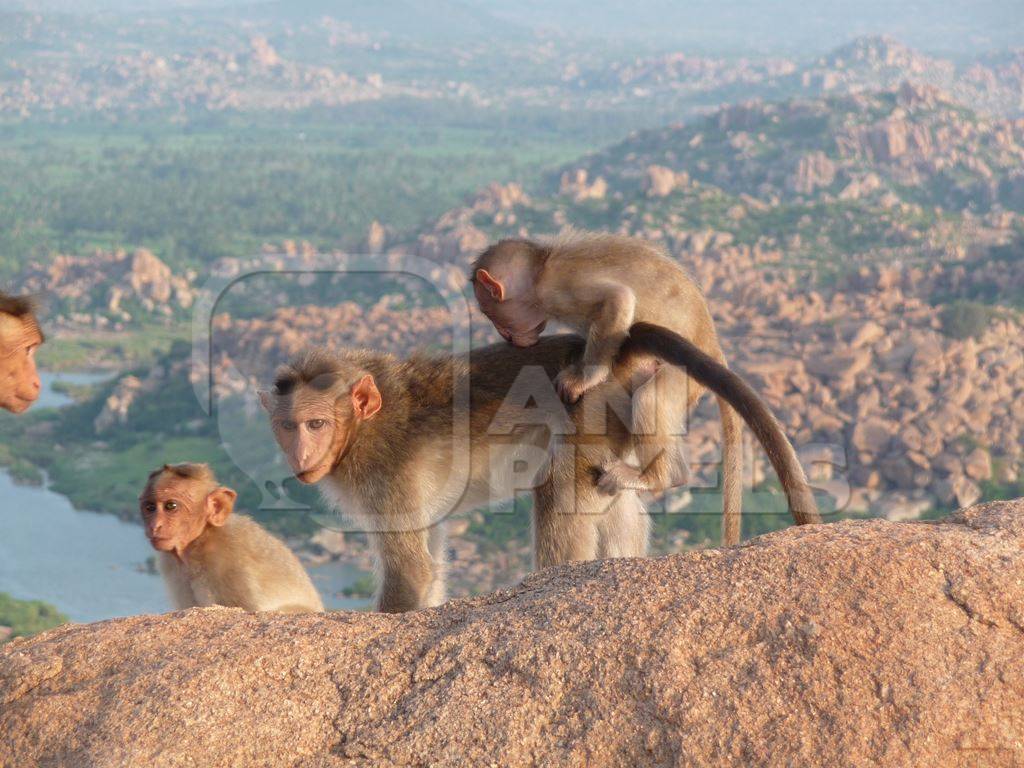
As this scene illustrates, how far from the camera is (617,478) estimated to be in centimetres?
438

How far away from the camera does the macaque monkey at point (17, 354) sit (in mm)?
4336

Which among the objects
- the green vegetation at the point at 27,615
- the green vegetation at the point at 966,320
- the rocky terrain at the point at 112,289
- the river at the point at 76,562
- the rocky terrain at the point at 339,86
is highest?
the rocky terrain at the point at 339,86

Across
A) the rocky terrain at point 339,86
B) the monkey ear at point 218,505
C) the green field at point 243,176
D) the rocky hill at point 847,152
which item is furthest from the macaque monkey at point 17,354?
the rocky terrain at point 339,86

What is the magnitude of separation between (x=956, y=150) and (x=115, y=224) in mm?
63824

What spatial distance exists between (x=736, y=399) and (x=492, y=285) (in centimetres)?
115

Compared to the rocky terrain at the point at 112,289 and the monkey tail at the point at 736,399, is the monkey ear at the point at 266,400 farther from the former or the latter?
the rocky terrain at the point at 112,289

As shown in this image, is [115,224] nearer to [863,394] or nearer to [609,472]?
[863,394]

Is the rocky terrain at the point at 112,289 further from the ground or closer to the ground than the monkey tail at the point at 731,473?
closer to the ground

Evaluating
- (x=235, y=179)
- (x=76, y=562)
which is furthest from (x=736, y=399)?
(x=235, y=179)

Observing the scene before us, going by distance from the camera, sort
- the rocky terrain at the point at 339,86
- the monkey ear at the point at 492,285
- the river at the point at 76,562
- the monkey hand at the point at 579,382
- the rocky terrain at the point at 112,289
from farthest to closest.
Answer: the rocky terrain at the point at 339,86 < the rocky terrain at the point at 112,289 < the river at the point at 76,562 < the monkey ear at the point at 492,285 < the monkey hand at the point at 579,382

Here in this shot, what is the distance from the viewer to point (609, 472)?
4379mm

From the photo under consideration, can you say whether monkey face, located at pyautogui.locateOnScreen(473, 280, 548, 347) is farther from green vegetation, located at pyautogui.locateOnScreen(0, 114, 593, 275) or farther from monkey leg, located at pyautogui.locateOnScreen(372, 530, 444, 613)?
green vegetation, located at pyautogui.locateOnScreen(0, 114, 593, 275)

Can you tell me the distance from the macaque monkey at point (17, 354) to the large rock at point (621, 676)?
4.58 feet

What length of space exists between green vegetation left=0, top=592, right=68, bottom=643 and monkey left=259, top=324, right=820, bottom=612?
3041 centimetres
